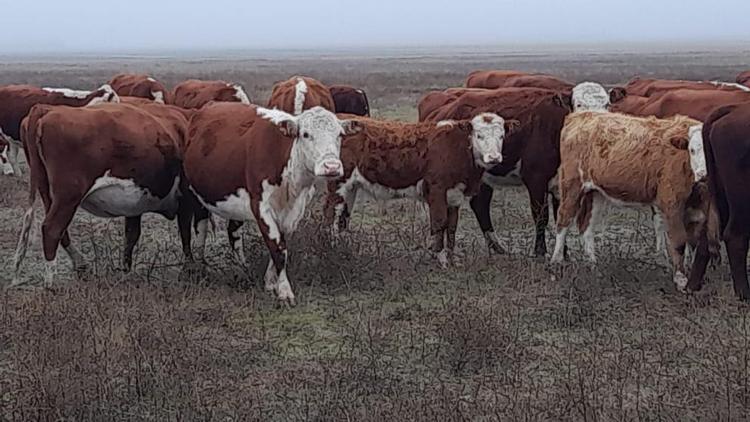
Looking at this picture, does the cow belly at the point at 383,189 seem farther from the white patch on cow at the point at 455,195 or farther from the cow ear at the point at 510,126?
the cow ear at the point at 510,126

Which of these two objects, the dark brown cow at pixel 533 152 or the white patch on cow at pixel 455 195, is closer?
the white patch on cow at pixel 455 195

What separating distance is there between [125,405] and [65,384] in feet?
1.14

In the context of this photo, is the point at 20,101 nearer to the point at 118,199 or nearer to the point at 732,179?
the point at 118,199

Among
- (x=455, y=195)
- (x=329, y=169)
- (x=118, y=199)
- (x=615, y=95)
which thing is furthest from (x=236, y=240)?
(x=615, y=95)

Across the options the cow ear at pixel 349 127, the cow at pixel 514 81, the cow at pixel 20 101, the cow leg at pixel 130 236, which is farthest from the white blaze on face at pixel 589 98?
the cow at pixel 20 101

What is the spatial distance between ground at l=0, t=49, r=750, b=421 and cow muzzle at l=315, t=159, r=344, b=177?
Result: 1.04 meters

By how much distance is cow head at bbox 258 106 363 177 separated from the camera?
23.2 feet

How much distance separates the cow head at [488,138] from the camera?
340 inches

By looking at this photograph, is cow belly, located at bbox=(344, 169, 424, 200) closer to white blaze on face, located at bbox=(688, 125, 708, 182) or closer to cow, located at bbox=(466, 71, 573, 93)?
white blaze on face, located at bbox=(688, 125, 708, 182)

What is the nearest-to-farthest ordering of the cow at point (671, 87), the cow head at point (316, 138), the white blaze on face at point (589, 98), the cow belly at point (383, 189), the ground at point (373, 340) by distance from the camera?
the ground at point (373, 340), the cow head at point (316, 138), the cow belly at point (383, 189), the white blaze on face at point (589, 98), the cow at point (671, 87)

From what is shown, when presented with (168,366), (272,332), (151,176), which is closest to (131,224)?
(151,176)

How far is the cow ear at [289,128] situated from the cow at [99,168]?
1.36 m

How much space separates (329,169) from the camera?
6977mm

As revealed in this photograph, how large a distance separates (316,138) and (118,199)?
182 centimetres
